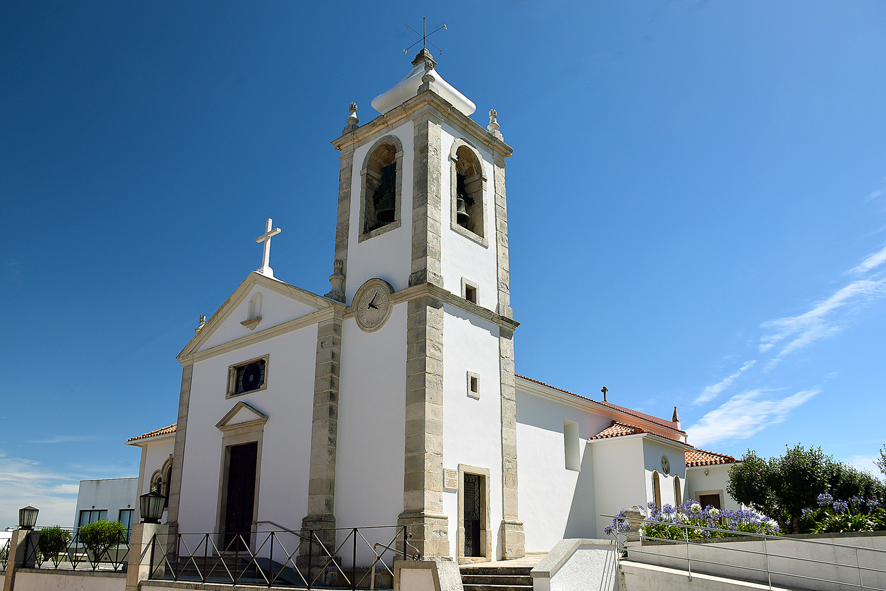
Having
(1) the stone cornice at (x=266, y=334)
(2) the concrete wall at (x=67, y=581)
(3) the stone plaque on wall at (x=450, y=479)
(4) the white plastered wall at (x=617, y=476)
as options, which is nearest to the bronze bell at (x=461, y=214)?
(1) the stone cornice at (x=266, y=334)

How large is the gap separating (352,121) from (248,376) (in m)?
6.90

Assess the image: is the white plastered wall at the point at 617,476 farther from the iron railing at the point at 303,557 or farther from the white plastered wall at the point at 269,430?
the white plastered wall at the point at 269,430

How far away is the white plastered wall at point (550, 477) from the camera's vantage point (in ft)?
54.2

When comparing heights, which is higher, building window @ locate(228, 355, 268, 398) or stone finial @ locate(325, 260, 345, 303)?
stone finial @ locate(325, 260, 345, 303)

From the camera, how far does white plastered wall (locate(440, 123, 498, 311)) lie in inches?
601

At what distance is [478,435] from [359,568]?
11.2ft

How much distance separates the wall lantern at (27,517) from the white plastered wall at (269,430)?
3.32 meters

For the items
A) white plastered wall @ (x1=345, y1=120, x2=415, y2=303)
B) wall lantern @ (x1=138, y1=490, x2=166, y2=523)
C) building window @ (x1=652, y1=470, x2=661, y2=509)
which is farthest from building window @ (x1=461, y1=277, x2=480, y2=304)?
wall lantern @ (x1=138, y1=490, x2=166, y2=523)

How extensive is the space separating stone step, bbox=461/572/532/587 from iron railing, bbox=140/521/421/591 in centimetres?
99

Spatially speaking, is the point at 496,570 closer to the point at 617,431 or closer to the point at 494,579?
the point at 494,579

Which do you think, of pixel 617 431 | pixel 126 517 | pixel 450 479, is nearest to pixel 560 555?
pixel 450 479

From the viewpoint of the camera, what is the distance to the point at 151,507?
13430mm

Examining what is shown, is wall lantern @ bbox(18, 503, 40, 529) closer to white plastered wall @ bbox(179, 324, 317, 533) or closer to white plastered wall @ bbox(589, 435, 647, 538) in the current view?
white plastered wall @ bbox(179, 324, 317, 533)

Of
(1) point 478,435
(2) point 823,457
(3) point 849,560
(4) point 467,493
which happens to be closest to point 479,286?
(1) point 478,435
